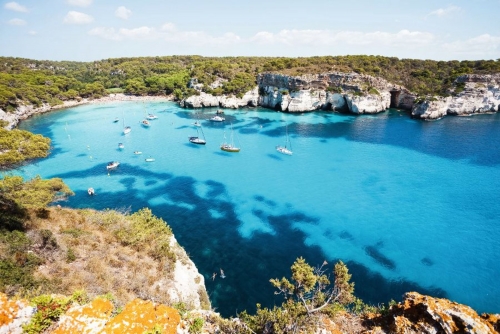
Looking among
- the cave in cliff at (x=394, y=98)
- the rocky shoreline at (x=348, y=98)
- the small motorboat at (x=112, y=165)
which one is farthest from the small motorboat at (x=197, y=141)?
the cave in cliff at (x=394, y=98)

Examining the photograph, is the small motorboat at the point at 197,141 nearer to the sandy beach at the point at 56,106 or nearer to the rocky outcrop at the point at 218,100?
the rocky outcrop at the point at 218,100

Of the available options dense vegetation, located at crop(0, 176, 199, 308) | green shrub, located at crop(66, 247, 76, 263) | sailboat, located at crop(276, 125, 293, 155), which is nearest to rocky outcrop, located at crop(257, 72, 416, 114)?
sailboat, located at crop(276, 125, 293, 155)

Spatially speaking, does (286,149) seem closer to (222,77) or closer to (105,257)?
(105,257)

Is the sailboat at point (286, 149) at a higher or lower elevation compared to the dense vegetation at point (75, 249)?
lower

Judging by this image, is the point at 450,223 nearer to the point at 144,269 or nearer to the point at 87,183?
the point at 144,269

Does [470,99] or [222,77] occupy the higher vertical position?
[222,77]

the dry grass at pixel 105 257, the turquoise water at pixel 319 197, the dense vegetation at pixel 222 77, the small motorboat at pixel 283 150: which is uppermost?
the dense vegetation at pixel 222 77

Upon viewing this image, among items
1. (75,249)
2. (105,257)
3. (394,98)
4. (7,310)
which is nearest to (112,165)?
(75,249)

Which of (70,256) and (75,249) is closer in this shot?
(70,256)
